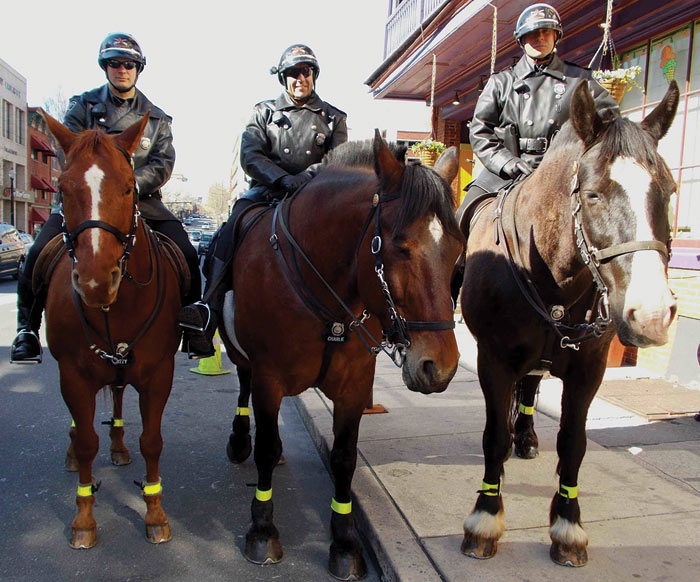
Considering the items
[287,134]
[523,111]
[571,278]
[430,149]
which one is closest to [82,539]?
[287,134]

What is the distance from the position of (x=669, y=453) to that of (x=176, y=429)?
4609 millimetres

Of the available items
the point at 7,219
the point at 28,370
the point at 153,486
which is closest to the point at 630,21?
the point at 153,486

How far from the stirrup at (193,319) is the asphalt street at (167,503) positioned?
1220mm

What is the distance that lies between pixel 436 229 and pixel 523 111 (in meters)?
2.25

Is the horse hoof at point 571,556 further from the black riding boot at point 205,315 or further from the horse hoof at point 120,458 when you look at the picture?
the horse hoof at point 120,458

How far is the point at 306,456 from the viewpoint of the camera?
5.17m

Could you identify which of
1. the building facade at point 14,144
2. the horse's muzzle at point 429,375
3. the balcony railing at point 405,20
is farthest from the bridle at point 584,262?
the building facade at point 14,144

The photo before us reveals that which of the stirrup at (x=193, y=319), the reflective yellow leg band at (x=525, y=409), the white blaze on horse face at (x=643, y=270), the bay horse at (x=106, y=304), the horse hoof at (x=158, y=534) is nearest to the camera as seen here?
the white blaze on horse face at (x=643, y=270)

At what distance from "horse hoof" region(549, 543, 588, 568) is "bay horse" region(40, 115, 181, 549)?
2.39 meters

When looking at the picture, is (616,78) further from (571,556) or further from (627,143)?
(571,556)

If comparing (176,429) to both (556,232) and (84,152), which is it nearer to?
(84,152)

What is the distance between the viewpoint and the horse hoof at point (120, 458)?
478 cm

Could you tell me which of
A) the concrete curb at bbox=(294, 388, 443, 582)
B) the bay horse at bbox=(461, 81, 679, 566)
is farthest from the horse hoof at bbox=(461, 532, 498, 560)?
the concrete curb at bbox=(294, 388, 443, 582)

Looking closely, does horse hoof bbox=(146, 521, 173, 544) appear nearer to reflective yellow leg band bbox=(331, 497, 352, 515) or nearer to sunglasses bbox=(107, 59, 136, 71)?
reflective yellow leg band bbox=(331, 497, 352, 515)
